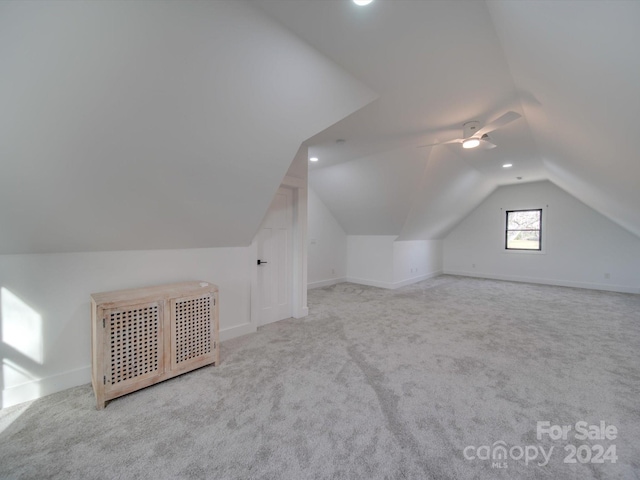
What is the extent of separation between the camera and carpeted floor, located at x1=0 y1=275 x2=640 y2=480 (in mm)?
1439

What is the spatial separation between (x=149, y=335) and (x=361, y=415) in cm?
181

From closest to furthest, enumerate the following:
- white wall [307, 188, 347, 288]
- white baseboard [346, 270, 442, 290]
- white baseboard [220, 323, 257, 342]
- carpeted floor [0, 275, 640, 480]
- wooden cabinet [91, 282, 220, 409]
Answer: carpeted floor [0, 275, 640, 480], wooden cabinet [91, 282, 220, 409], white baseboard [220, 323, 257, 342], white wall [307, 188, 347, 288], white baseboard [346, 270, 442, 290]

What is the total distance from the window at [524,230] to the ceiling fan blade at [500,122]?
16.9 feet

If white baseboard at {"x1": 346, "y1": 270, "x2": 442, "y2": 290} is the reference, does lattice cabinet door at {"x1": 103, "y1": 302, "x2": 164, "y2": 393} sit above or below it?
above

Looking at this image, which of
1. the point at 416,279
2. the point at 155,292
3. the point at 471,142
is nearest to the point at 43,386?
the point at 155,292

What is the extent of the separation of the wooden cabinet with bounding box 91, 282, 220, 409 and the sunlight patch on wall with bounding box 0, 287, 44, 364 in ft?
1.18

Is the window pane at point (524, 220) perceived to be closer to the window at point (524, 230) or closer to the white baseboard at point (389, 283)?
the window at point (524, 230)

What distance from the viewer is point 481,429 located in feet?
5.58

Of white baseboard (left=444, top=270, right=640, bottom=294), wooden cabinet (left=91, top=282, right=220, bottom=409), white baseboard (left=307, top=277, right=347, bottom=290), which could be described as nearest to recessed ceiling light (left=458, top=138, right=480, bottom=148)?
wooden cabinet (left=91, top=282, right=220, bottom=409)

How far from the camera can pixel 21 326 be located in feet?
6.63

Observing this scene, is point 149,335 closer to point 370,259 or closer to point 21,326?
point 21,326

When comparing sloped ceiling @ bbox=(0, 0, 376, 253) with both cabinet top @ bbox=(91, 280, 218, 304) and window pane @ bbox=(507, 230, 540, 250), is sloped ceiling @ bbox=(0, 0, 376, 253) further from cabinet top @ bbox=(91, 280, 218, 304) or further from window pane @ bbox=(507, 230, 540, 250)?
window pane @ bbox=(507, 230, 540, 250)

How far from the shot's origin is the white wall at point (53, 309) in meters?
1.99

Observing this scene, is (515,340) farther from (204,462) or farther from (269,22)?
(269,22)
